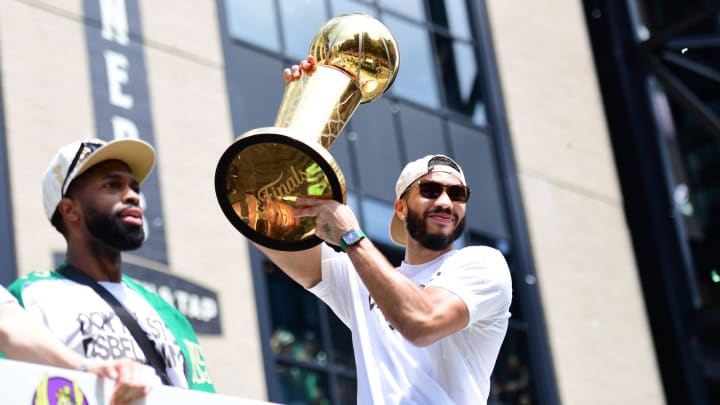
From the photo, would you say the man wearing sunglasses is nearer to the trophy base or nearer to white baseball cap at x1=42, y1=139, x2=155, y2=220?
the trophy base

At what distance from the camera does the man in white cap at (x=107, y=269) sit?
446 cm

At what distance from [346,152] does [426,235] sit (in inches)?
430

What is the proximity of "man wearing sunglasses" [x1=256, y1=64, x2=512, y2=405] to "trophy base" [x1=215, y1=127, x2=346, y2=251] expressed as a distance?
0.19 ft

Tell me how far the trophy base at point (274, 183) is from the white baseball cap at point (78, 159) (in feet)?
2.17

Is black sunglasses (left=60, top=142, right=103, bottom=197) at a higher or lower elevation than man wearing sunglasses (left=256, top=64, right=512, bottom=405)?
higher

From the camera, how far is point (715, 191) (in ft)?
114

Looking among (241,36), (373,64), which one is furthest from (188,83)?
(373,64)

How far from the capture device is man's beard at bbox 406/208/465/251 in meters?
4.65

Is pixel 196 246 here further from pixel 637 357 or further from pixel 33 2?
pixel 637 357

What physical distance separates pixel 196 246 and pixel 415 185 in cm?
859

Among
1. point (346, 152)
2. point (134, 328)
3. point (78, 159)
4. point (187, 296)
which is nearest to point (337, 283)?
point (134, 328)

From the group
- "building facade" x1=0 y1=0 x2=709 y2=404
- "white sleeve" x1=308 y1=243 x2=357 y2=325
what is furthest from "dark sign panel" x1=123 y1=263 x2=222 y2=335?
"white sleeve" x1=308 y1=243 x2=357 y2=325

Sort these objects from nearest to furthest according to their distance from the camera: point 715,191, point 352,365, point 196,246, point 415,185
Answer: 1. point 415,185
2. point 196,246
3. point 352,365
4. point 715,191

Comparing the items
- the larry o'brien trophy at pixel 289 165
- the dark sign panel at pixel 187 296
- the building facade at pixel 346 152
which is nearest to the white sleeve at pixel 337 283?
the larry o'brien trophy at pixel 289 165
